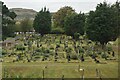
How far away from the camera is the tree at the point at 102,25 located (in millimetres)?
36844

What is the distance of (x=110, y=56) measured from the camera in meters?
32.5

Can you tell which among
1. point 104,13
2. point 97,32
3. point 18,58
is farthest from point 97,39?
point 18,58

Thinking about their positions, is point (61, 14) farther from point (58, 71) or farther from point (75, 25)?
point (58, 71)

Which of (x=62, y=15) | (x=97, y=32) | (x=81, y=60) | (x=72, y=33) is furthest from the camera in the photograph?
(x=62, y=15)

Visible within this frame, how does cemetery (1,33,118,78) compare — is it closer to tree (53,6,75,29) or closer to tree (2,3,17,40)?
tree (2,3,17,40)

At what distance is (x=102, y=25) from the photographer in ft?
121

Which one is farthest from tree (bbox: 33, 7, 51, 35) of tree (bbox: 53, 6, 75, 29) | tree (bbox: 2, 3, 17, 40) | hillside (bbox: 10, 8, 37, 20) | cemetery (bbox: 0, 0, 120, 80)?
hillside (bbox: 10, 8, 37, 20)

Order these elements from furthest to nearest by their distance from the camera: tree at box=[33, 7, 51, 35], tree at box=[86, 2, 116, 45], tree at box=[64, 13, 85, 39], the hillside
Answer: the hillside, tree at box=[33, 7, 51, 35], tree at box=[64, 13, 85, 39], tree at box=[86, 2, 116, 45]

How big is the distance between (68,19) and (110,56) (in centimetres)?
2747

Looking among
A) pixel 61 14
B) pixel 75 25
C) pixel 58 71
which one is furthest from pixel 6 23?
pixel 61 14

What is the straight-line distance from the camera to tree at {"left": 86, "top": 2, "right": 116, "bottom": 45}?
36844 mm

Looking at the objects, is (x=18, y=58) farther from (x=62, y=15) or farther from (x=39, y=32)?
(x=62, y=15)

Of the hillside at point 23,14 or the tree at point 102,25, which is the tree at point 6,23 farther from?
the hillside at point 23,14

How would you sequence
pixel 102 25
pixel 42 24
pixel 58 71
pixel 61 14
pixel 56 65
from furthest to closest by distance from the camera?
pixel 61 14 < pixel 42 24 < pixel 102 25 < pixel 56 65 < pixel 58 71
